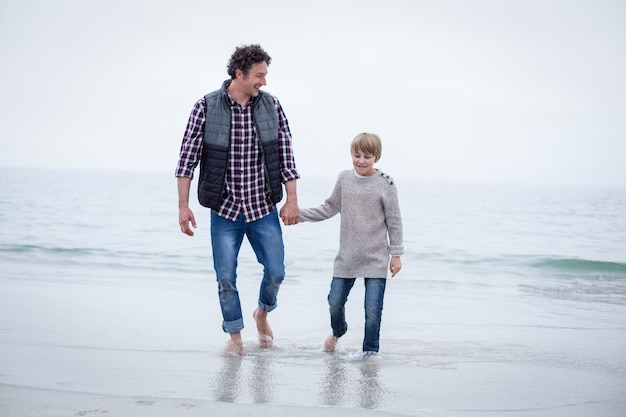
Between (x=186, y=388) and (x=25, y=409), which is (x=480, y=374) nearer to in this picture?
(x=186, y=388)

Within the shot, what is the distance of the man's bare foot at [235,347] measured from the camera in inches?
198

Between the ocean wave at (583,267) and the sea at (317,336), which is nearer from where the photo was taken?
the sea at (317,336)

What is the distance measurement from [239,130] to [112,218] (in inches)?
805

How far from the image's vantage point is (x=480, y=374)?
4648 millimetres

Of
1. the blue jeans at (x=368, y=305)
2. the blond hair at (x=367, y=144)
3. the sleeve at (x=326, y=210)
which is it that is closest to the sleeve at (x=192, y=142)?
the sleeve at (x=326, y=210)

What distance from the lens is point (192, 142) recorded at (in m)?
4.80

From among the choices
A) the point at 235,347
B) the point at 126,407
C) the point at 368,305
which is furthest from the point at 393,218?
the point at 126,407

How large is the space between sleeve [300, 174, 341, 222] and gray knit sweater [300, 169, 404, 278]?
0.04 metres

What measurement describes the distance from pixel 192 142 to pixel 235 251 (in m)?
0.83

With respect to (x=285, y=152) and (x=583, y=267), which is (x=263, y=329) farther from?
(x=583, y=267)

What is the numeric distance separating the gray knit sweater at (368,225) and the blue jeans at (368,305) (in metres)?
0.07

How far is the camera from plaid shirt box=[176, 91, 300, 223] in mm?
4816

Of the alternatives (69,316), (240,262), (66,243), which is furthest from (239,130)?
(66,243)

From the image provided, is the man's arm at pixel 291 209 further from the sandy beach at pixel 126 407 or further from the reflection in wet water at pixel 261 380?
the sandy beach at pixel 126 407
